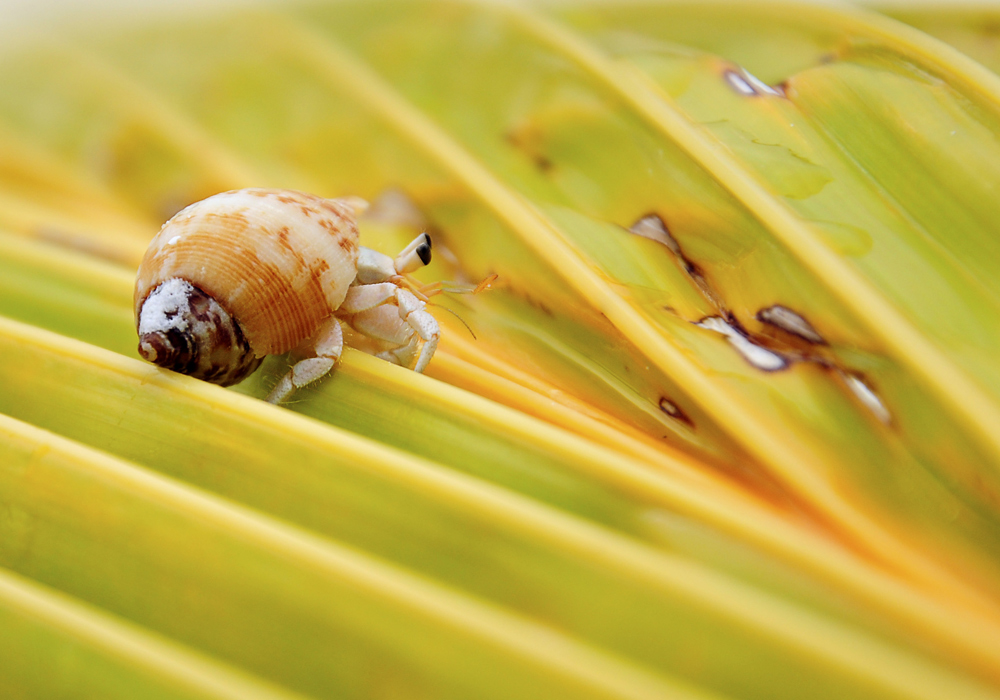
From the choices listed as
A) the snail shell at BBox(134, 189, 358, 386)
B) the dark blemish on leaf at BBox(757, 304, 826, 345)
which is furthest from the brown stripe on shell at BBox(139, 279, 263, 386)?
the dark blemish on leaf at BBox(757, 304, 826, 345)

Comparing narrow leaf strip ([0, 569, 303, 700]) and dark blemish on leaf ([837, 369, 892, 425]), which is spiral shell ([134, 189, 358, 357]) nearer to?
narrow leaf strip ([0, 569, 303, 700])

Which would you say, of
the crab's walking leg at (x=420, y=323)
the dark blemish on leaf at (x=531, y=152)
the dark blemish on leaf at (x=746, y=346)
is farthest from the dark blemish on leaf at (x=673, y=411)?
the dark blemish on leaf at (x=531, y=152)

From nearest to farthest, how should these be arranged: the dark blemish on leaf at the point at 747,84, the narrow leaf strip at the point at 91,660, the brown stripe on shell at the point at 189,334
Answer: the narrow leaf strip at the point at 91,660 < the brown stripe on shell at the point at 189,334 < the dark blemish on leaf at the point at 747,84

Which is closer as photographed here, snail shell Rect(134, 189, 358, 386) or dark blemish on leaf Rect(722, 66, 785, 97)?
snail shell Rect(134, 189, 358, 386)

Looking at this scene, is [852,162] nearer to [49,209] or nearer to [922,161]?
[922,161]

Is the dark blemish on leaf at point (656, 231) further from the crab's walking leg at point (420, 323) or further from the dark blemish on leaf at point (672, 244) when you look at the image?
the crab's walking leg at point (420, 323)

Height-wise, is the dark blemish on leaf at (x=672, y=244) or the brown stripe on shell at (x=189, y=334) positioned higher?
the dark blemish on leaf at (x=672, y=244)

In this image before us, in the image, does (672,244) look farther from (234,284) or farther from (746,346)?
(234,284)

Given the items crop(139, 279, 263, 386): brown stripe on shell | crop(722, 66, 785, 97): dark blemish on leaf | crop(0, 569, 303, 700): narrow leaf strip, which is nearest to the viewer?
crop(0, 569, 303, 700): narrow leaf strip
